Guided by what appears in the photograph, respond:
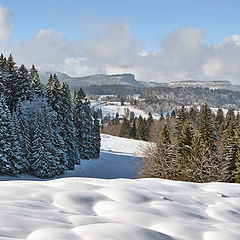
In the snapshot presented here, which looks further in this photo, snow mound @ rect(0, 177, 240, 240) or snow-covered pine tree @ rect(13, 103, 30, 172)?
snow-covered pine tree @ rect(13, 103, 30, 172)

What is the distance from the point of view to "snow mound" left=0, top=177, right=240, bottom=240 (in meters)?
4.83

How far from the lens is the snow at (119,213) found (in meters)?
4.84

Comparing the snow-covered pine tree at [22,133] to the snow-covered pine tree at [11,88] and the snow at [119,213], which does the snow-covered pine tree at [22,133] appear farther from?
the snow at [119,213]

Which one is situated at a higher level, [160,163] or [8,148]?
[8,148]

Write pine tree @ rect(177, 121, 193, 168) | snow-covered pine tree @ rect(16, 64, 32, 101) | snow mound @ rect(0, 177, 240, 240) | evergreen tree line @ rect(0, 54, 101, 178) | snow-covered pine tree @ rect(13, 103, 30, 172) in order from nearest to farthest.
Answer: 1. snow mound @ rect(0, 177, 240, 240)
2. evergreen tree line @ rect(0, 54, 101, 178)
3. snow-covered pine tree @ rect(13, 103, 30, 172)
4. pine tree @ rect(177, 121, 193, 168)
5. snow-covered pine tree @ rect(16, 64, 32, 101)

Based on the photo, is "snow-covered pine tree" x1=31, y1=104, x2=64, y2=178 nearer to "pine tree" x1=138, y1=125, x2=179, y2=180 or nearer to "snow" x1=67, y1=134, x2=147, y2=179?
"snow" x1=67, y1=134, x2=147, y2=179

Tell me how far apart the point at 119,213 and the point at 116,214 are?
9 centimetres

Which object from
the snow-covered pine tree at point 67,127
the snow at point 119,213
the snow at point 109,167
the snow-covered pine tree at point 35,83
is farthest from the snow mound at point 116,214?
the snow-covered pine tree at point 35,83

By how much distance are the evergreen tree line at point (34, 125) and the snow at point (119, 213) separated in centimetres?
1966

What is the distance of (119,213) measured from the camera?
6.39m

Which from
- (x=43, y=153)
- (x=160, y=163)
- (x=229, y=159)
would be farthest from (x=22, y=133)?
(x=229, y=159)

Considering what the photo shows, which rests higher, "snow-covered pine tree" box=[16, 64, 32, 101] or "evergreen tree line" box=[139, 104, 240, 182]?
"snow-covered pine tree" box=[16, 64, 32, 101]

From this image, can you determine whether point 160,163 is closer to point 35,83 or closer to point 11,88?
point 35,83

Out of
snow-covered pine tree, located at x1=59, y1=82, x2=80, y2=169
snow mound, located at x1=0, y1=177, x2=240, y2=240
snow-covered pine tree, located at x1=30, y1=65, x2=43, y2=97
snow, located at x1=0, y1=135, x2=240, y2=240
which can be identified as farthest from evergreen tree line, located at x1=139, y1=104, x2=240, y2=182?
snow-covered pine tree, located at x1=30, y1=65, x2=43, y2=97
